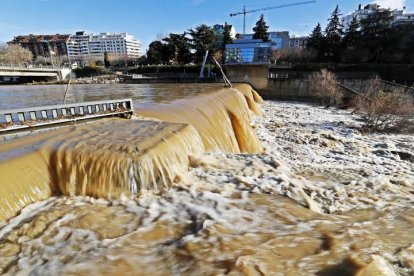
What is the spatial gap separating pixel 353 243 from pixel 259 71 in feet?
86.8

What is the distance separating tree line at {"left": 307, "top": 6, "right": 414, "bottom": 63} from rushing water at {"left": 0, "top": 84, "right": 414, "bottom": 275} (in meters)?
34.3

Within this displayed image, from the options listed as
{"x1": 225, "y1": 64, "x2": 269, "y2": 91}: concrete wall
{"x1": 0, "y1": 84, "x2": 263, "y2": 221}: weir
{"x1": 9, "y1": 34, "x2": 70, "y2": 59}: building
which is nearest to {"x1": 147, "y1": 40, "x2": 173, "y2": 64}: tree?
{"x1": 225, "y1": 64, "x2": 269, "y2": 91}: concrete wall

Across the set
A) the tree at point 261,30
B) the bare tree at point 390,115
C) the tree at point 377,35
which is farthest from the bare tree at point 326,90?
the tree at point 261,30

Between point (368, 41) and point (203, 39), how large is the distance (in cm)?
2461

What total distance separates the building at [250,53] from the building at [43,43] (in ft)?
315

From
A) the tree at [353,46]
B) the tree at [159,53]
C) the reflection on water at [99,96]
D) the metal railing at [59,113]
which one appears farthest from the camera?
the tree at [159,53]

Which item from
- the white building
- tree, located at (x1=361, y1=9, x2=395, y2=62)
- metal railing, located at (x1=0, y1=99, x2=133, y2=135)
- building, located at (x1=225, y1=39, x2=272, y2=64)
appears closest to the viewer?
metal railing, located at (x1=0, y1=99, x2=133, y2=135)

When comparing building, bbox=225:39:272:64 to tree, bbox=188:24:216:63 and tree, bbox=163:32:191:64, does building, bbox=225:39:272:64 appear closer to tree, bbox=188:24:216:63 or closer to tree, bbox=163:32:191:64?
tree, bbox=188:24:216:63

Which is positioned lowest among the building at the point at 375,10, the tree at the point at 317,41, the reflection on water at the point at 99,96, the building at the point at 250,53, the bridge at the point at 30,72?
the reflection on water at the point at 99,96

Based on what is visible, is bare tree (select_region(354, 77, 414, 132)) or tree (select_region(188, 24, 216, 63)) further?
tree (select_region(188, 24, 216, 63))

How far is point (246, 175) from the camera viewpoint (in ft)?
16.2

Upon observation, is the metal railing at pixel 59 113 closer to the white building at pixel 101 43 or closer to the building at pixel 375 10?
the building at pixel 375 10

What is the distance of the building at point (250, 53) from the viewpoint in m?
28.5

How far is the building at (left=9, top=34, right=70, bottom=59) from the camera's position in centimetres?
10419
